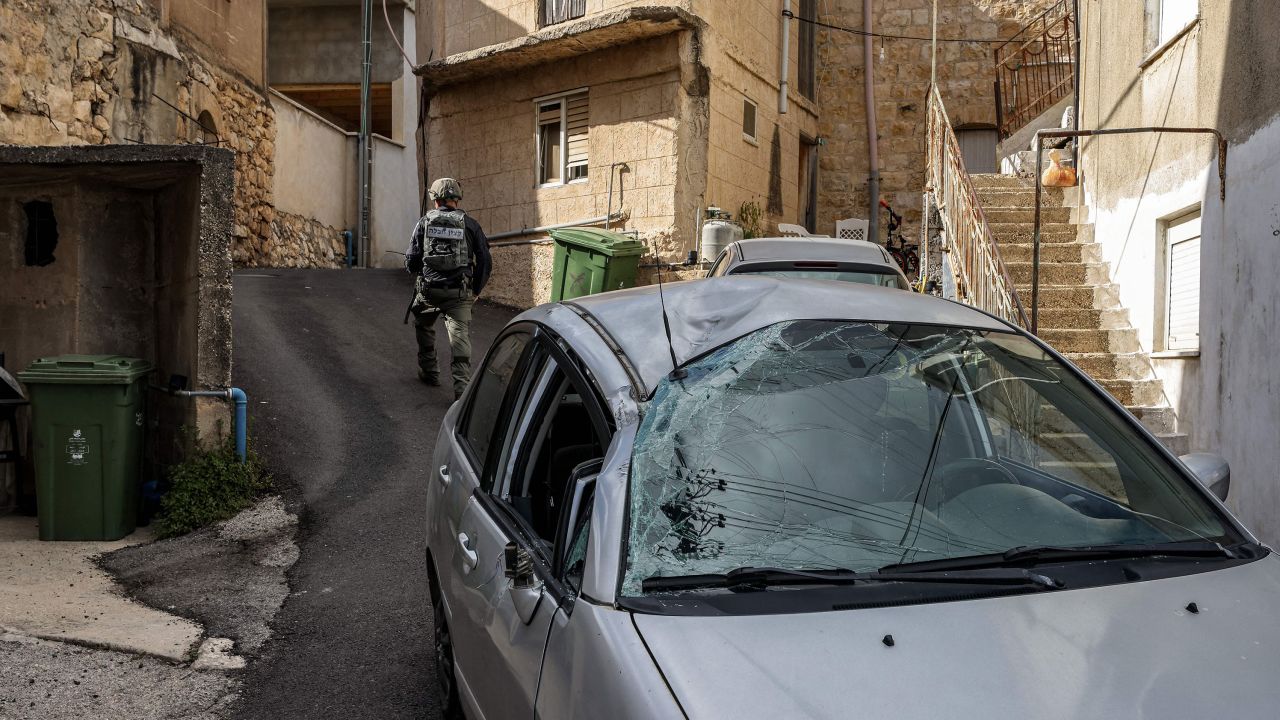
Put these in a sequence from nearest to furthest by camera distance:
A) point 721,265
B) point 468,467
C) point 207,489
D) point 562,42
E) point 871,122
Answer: point 468,467, point 207,489, point 721,265, point 562,42, point 871,122

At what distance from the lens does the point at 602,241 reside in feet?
41.2

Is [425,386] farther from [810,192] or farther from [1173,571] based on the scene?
[810,192]

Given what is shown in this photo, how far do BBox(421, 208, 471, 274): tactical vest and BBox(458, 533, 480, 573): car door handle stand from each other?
618 cm

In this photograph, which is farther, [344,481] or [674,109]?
[674,109]

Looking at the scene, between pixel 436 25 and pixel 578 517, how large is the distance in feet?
49.8

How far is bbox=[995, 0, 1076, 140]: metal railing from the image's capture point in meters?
15.2

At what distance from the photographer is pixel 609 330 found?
2689 mm

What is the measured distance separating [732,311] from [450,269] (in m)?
6.63

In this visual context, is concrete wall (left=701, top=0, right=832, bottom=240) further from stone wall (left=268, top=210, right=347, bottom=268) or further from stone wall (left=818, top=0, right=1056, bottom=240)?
stone wall (left=268, top=210, right=347, bottom=268)

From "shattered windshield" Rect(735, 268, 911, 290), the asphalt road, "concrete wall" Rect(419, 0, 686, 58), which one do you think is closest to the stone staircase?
"shattered windshield" Rect(735, 268, 911, 290)

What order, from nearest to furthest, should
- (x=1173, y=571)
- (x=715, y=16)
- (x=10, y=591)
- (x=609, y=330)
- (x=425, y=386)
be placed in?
(x=1173, y=571) → (x=609, y=330) → (x=10, y=591) → (x=425, y=386) → (x=715, y=16)

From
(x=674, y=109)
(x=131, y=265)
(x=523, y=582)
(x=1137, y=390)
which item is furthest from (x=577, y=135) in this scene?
A: (x=523, y=582)

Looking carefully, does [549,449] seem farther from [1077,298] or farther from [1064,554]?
[1077,298]

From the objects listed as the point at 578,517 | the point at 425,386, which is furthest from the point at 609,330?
the point at 425,386
